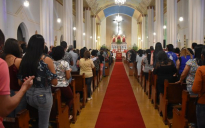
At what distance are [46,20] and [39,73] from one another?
292 inches

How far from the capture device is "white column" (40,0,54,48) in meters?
9.49

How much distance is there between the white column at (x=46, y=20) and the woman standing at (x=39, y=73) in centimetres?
712

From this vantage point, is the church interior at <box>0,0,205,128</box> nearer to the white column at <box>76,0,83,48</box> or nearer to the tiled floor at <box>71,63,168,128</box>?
the tiled floor at <box>71,63,168,128</box>

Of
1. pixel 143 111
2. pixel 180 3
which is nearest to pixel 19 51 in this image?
pixel 143 111

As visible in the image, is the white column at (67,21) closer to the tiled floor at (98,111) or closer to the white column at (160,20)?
the white column at (160,20)

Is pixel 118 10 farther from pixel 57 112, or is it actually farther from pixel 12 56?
pixel 12 56

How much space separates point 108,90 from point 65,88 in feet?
14.8

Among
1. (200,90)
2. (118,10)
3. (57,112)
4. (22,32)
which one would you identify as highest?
(118,10)

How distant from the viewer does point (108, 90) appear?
340 inches

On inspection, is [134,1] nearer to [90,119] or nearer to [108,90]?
[108,90]

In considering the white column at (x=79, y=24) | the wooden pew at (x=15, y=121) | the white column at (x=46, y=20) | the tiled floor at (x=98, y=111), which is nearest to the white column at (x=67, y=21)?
the white column at (x=79, y=24)

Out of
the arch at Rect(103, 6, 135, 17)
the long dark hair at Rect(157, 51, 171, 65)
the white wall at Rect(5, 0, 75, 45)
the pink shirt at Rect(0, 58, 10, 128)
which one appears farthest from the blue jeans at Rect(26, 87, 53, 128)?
the arch at Rect(103, 6, 135, 17)

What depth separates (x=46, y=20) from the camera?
9656 mm

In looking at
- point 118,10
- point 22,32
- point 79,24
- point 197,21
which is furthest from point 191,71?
point 118,10
